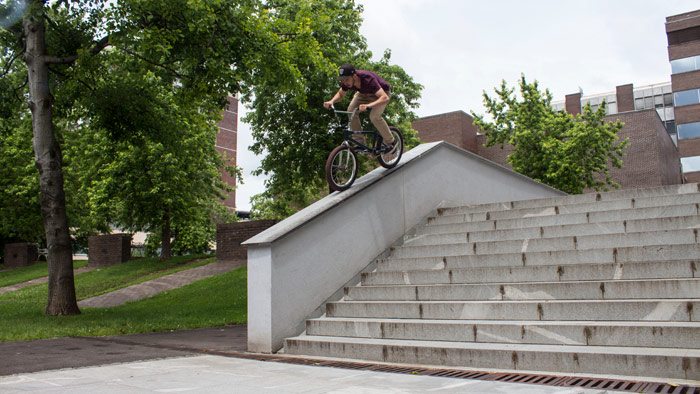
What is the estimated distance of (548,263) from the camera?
23.2ft

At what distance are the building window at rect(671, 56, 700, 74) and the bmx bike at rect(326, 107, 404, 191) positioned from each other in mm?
55267

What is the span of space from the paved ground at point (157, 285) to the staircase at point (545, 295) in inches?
458

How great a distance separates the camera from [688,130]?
2104 inches

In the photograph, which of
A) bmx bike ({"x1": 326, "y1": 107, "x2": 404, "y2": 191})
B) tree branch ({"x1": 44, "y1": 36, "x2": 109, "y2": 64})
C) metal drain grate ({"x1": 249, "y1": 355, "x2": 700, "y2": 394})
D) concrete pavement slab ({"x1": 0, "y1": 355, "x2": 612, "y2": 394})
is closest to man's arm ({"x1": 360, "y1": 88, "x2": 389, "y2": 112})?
bmx bike ({"x1": 326, "y1": 107, "x2": 404, "y2": 191})

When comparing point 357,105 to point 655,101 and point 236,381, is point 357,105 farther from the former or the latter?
point 655,101

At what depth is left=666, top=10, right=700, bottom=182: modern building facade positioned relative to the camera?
52750 millimetres

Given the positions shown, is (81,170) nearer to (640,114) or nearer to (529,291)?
(529,291)

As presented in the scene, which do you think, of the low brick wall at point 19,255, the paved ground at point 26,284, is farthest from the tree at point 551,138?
the low brick wall at point 19,255

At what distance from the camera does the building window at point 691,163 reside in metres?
52.2

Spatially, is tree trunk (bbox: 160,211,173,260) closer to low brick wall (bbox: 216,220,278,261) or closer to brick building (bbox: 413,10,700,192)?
low brick wall (bbox: 216,220,278,261)

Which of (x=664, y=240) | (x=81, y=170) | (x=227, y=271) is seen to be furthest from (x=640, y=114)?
(x=664, y=240)

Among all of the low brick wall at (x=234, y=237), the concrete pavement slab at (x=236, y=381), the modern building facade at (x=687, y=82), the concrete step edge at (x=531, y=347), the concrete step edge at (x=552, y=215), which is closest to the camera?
the concrete pavement slab at (x=236, y=381)

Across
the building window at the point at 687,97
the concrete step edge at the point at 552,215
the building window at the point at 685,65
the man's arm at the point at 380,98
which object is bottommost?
the concrete step edge at the point at 552,215

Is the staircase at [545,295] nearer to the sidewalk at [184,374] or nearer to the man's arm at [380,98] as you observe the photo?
the sidewalk at [184,374]
